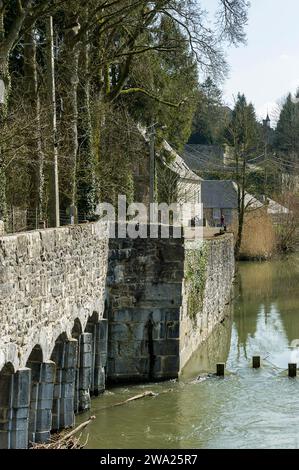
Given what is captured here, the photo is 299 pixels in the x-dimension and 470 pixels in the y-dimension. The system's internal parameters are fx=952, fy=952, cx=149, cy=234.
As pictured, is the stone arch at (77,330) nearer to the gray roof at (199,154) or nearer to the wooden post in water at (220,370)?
the wooden post in water at (220,370)

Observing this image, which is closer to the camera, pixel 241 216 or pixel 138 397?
pixel 138 397

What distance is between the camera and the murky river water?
14.7m

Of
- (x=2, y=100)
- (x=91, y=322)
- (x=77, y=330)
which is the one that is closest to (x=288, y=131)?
(x=2, y=100)

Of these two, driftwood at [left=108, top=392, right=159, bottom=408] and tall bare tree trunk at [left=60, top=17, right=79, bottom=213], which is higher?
tall bare tree trunk at [left=60, top=17, right=79, bottom=213]

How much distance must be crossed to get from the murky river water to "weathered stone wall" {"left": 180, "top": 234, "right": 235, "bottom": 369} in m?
0.45

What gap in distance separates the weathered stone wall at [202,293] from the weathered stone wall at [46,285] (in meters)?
3.30

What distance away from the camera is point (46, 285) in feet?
43.8

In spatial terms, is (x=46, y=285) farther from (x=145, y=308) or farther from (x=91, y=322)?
(x=145, y=308)

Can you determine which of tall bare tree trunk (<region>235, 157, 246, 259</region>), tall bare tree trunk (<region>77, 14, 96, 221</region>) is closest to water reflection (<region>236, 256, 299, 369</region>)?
tall bare tree trunk (<region>235, 157, 246, 259</region>)

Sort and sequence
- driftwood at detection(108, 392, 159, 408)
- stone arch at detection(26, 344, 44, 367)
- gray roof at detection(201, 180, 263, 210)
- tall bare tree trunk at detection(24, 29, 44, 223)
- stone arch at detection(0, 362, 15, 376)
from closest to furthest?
stone arch at detection(0, 362, 15, 376), stone arch at detection(26, 344, 44, 367), driftwood at detection(108, 392, 159, 408), tall bare tree trunk at detection(24, 29, 44, 223), gray roof at detection(201, 180, 263, 210)

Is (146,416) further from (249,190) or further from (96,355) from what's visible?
(249,190)

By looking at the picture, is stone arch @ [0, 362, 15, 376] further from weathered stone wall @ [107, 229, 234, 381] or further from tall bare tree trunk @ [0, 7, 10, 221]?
tall bare tree trunk @ [0, 7, 10, 221]

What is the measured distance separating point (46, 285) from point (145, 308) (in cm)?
586

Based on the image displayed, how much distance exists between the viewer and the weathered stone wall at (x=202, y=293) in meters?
20.7
